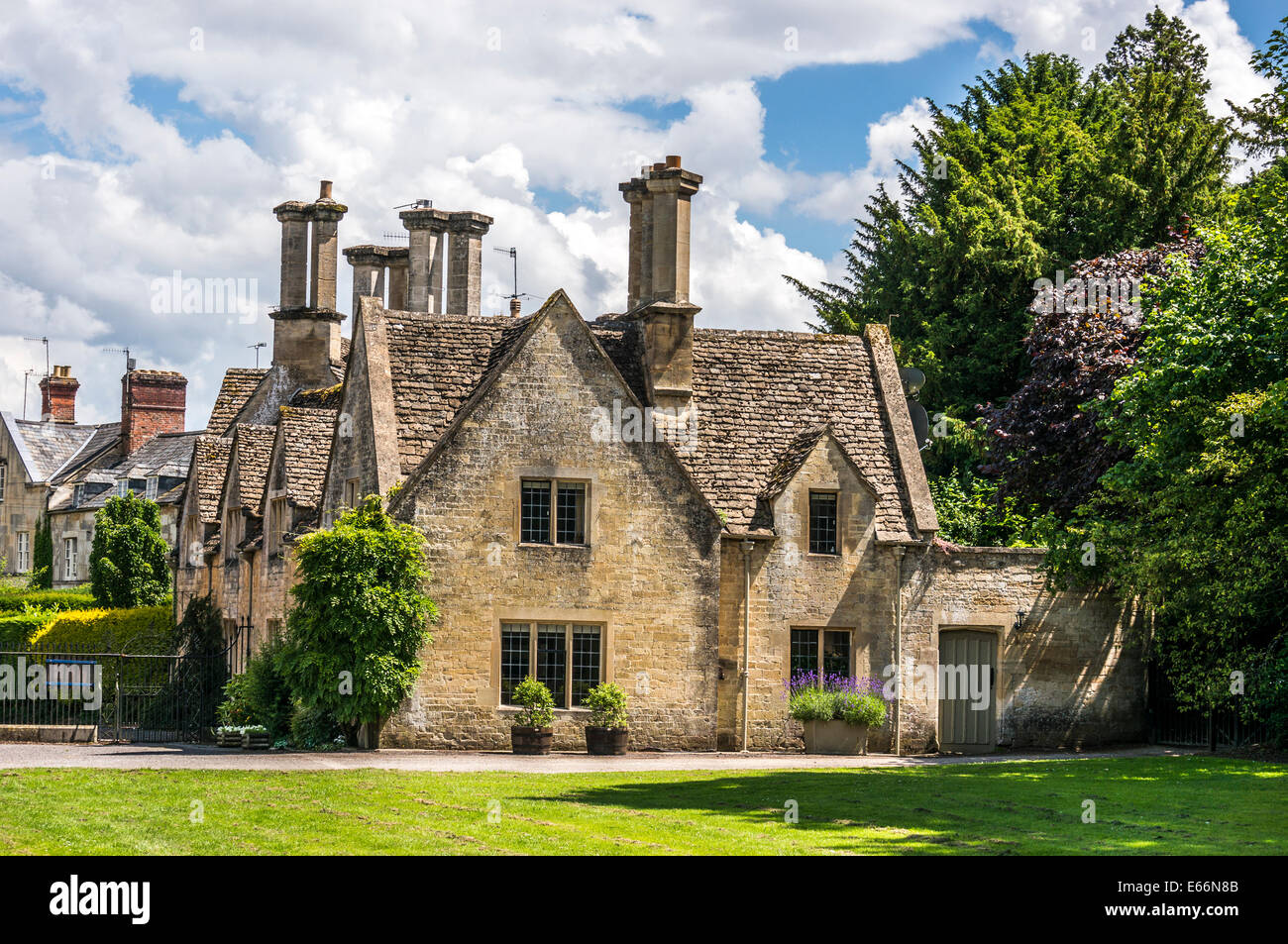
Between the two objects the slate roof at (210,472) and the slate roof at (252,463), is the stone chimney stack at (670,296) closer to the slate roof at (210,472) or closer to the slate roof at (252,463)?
the slate roof at (252,463)

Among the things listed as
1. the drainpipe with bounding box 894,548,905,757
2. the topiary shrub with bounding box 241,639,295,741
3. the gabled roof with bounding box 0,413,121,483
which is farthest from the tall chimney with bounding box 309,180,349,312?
the gabled roof with bounding box 0,413,121,483

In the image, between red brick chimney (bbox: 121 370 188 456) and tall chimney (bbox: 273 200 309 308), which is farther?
red brick chimney (bbox: 121 370 188 456)

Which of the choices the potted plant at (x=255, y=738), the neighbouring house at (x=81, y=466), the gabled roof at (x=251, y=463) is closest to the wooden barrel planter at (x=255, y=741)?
the potted plant at (x=255, y=738)

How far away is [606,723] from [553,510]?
4043mm

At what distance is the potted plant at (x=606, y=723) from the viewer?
2842cm

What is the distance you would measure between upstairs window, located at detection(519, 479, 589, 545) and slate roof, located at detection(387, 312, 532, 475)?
2.11 metres

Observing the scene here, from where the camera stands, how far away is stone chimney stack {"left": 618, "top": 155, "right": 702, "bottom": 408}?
102 feet

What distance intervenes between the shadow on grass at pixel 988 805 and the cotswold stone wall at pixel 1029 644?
4884 mm

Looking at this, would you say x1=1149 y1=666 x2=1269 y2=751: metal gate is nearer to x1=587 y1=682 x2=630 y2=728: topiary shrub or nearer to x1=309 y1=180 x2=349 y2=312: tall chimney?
x1=587 y1=682 x2=630 y2=728: topiary shrub

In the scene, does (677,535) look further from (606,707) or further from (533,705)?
(533,705)

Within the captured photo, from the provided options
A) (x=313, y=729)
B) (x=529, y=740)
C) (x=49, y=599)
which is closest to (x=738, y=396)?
(x=529, y=740)

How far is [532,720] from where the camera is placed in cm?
2838

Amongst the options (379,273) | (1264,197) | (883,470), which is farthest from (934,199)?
(1264,197)

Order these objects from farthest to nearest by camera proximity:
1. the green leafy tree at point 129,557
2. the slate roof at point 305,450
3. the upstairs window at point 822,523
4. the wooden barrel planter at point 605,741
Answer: the green leafy tree at point 129,557, the slate roof at point 305,450, the upstairs window at point 822,523, the wooden barrel planter at point 605,741
